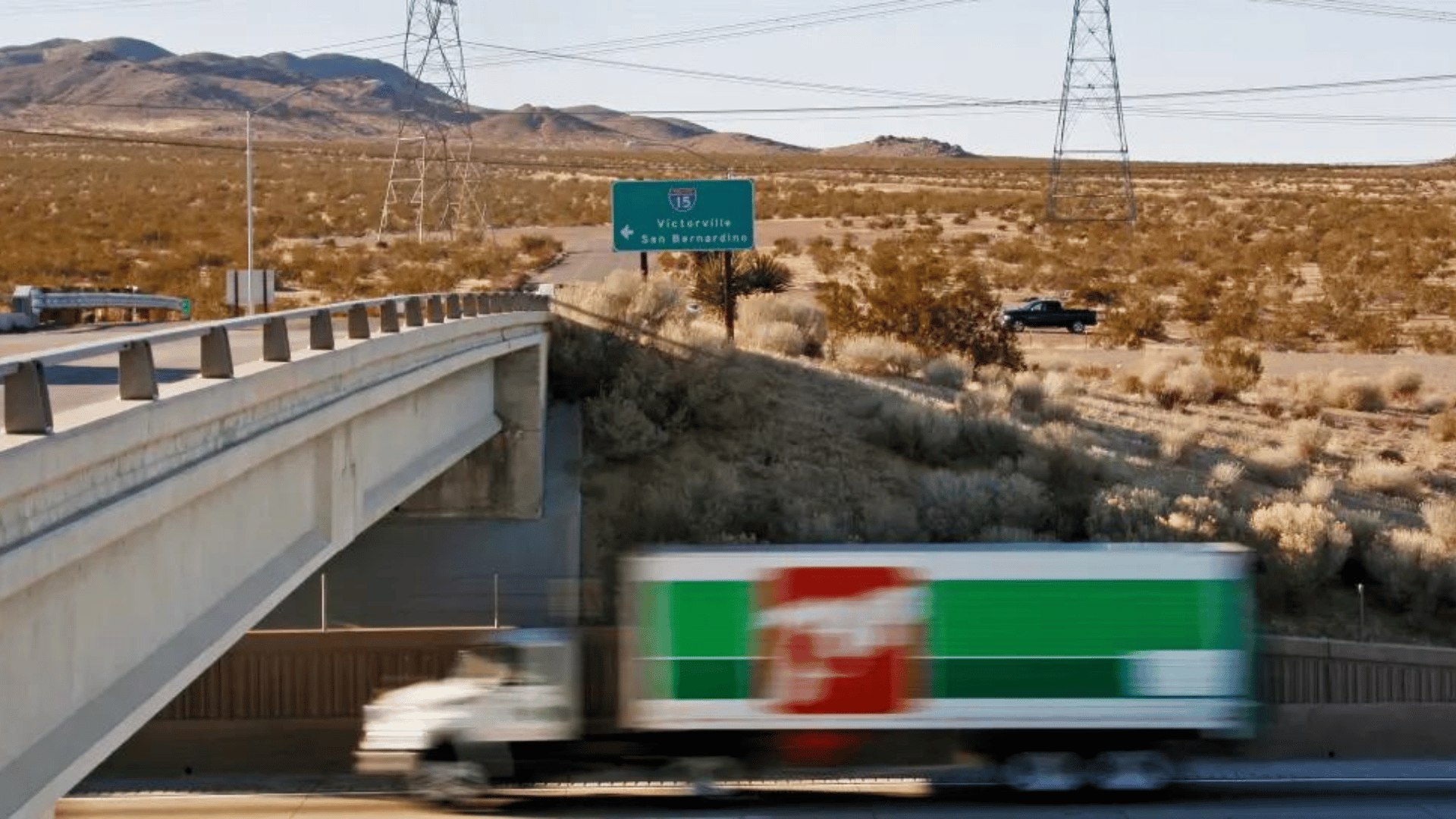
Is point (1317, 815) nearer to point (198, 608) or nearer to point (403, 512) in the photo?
point (198, 608)

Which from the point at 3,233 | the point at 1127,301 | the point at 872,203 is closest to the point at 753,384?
the point at 1127,301

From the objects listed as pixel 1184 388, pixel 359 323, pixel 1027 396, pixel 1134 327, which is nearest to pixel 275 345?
pixel 359 323

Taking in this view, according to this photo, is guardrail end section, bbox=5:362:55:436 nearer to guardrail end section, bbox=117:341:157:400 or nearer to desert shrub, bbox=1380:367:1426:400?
guardrail end section, bbox=117:341:157:400

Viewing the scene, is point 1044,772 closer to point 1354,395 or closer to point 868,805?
point 868,805

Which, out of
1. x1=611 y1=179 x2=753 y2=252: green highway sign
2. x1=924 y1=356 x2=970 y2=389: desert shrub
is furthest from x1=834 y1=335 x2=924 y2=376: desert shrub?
x1=611 y1=179 x2=753 y2=252: green highway sign

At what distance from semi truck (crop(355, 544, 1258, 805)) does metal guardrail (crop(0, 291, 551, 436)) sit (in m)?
3.66

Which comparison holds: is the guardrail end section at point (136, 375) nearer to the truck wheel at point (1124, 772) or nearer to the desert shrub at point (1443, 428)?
the truck wheel at point (1124, 772)

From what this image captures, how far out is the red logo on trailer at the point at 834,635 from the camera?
705 inches

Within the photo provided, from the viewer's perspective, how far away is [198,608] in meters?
11.9

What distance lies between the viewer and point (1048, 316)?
64188 mm

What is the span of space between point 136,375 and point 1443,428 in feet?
120

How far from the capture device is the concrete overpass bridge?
883 centimetres

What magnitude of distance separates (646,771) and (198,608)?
813 centimetres

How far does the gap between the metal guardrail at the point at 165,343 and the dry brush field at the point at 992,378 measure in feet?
30.0
